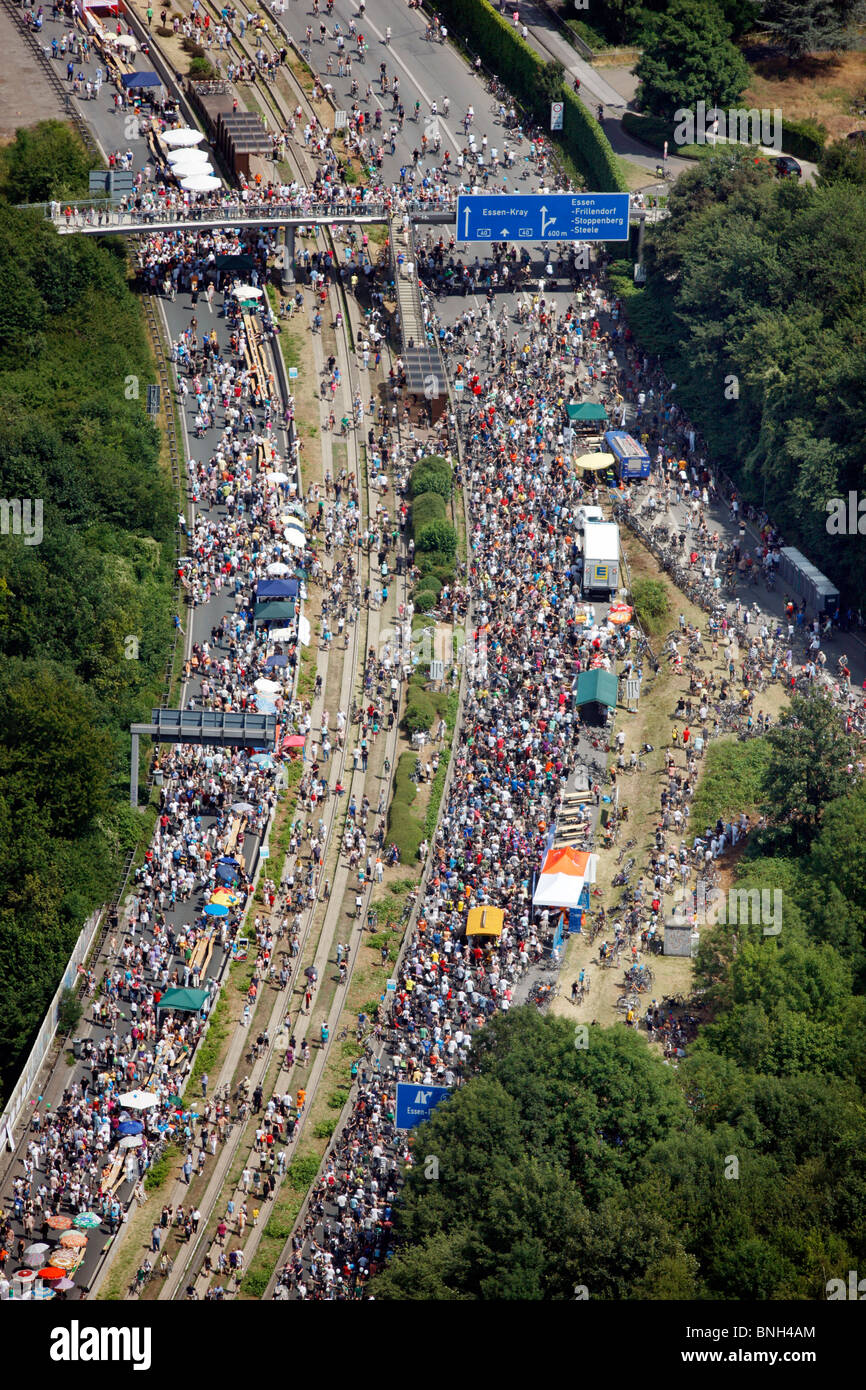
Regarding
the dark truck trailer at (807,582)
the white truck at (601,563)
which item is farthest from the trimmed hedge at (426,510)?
the dark truck trailer at (807,582)

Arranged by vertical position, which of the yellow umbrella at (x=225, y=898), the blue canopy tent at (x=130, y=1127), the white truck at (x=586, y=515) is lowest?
the blue canopy tent at (x=130, y=1127)

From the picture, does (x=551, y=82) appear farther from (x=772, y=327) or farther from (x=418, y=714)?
(x=418, y=714)

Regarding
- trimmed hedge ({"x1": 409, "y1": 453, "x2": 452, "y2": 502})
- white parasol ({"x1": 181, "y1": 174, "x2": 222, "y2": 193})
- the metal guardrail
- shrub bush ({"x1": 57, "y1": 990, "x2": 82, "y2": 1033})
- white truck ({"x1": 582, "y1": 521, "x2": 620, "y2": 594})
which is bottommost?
shrub bush ({"x1": 57, "y1": 990, "x2": 82, "y2": 1033})

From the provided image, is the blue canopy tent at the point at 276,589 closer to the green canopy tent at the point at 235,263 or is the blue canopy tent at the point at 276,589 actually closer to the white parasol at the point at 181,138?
the green canopy tent at the point at 235,263

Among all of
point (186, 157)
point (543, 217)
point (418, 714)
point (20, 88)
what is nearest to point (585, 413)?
point (543, 217)

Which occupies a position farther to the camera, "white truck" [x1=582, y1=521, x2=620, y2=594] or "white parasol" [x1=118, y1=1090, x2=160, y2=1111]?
"white truck" [x1=582, y1=521, x2=620, y2=594]

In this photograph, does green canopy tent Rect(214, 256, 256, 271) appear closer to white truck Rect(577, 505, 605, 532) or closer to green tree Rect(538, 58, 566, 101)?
green tree Rect(538, 58, 566, 101)

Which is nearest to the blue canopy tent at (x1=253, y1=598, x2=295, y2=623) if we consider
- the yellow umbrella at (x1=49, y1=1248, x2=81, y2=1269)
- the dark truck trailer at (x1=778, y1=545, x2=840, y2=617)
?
the dark truck trailer at (x1=778, y1=545, x2=840, y2=617)
